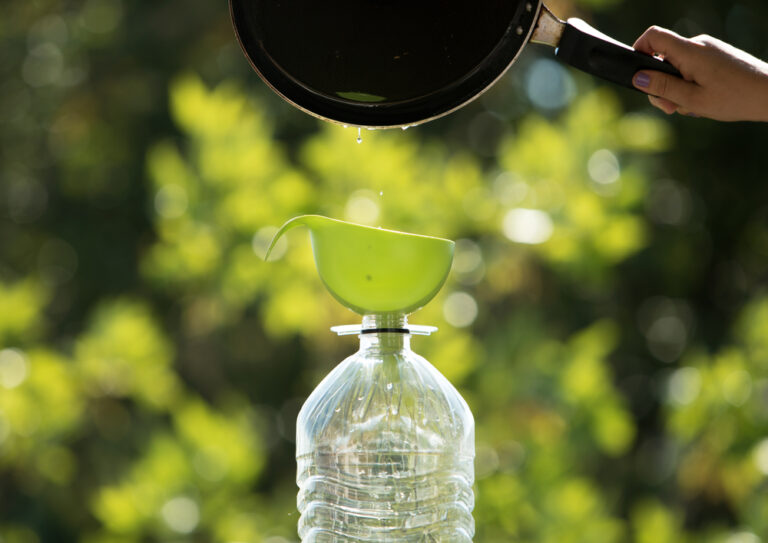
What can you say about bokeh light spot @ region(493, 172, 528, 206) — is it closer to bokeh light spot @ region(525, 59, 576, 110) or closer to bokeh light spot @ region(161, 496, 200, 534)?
bokeh light spot @ region(525, 59, 576, 110)

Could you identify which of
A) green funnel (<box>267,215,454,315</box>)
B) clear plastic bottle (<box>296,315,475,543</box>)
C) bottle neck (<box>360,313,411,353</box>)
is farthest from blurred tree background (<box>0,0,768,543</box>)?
green funnel (<box>267,215,454,315</box>)

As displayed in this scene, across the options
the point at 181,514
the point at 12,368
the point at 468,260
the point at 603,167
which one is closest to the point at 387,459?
the point at 181,514

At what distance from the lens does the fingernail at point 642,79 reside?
1134 millimetres

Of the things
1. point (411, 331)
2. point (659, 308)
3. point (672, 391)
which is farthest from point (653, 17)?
point (411, 331)

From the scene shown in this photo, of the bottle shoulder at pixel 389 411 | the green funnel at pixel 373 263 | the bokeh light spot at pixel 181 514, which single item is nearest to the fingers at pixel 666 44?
the green funnel at pixel 373 263

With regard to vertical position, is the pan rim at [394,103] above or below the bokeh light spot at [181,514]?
below

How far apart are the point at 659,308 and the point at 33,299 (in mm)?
3871

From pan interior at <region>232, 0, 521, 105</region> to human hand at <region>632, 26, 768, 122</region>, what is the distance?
0.68 ft

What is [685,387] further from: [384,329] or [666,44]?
[666,44]

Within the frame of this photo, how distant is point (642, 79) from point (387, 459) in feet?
2.91

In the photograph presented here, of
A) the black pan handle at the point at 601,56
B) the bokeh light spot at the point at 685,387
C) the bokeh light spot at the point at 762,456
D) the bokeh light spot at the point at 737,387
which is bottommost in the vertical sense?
the black pan handle at the point at 601,56

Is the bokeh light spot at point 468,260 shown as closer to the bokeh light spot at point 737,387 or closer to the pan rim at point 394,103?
the bokeh light spot at point 737,387

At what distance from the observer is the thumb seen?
1.13 meters

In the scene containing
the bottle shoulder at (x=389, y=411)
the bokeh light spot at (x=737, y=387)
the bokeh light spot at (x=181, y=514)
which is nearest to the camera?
the bottle shoulder at (x=389, y=411)
